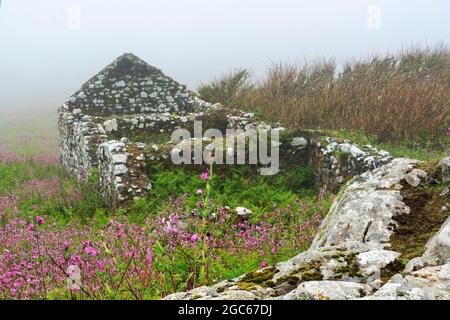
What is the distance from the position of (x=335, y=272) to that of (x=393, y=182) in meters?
1.84

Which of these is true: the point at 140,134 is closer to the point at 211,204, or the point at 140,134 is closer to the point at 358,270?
the point at 211,204

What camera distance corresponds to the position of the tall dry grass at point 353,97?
51.9 feet

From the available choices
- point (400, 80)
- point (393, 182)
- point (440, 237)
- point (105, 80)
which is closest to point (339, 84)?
point (400, 80)

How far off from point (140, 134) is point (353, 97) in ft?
25.9

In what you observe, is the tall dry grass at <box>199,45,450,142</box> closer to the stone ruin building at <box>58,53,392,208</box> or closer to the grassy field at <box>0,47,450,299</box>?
the grassy field at <box>0,47,450,299</box>

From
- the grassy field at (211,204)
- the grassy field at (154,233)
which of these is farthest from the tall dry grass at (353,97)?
the grassy field at (154,233)

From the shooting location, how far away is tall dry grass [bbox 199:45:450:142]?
15805 mm

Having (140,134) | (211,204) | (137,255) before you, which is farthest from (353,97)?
(137,255)

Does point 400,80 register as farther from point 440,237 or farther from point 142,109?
point 440,237

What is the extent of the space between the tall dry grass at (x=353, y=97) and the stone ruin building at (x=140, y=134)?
238cm

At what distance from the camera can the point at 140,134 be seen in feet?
51.4

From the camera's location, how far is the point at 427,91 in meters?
17.6

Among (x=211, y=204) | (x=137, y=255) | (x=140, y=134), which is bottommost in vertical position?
(x=140, y=134)

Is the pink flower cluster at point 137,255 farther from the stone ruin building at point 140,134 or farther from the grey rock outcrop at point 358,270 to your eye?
the stone ruin building at point 140,134
